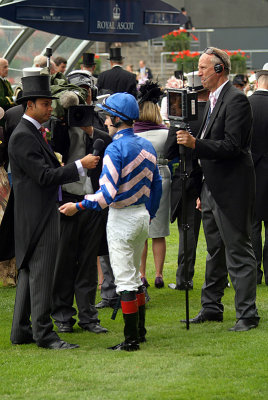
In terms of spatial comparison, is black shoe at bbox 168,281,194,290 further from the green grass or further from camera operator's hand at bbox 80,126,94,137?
camera operator's hand at bbox 80,126,94,137

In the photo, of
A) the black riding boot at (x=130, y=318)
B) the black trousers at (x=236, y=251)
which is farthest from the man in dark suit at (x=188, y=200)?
the black riding boot at (x=130, y=318)

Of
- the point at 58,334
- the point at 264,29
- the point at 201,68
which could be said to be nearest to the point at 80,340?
the point at 58,334

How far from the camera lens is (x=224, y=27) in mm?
37219

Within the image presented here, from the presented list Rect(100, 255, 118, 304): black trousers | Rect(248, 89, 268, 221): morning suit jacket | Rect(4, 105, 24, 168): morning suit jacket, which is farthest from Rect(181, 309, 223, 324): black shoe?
Rect(4, 105, 24, 168): morning suit jacket

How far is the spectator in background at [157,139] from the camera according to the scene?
9156mm

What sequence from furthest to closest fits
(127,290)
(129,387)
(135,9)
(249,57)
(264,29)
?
1. (264,29)
2. (249,57)
3. (135,9)
4. (127,290)
5. (129,387)

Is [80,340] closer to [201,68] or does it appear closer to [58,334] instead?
[58,334]

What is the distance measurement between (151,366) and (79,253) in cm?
168

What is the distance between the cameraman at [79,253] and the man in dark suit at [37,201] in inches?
20.0

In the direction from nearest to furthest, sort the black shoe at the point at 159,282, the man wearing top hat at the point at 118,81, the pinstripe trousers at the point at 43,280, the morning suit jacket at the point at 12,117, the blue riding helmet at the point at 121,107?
the blue riding helmet at the point at 121,107 < the pinstripe trousers at the point at 43,280 < the morning suit jacket at the point at 12,117 < the black shoe at the point at 159,282 < the man wearing top hat at the point at 118,81

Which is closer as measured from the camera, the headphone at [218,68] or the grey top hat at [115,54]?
the headphone at [218,68]

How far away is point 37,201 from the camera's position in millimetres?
7055

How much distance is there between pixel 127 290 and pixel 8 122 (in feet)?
10.9

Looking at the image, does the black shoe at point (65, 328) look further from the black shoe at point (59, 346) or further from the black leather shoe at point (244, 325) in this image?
the black leather shoe at point (244, 325)
